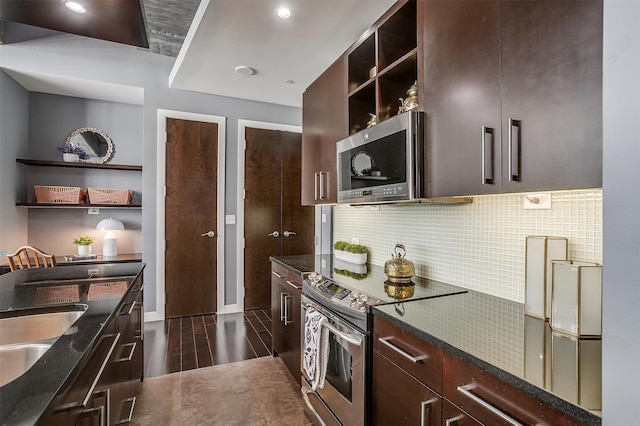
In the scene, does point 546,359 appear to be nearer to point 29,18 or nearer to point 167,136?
point 29,18

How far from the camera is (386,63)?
1937 millimetres

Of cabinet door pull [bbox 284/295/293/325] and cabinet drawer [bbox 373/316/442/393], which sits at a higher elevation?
cabinet drawer [bbox 373/316/442/393]

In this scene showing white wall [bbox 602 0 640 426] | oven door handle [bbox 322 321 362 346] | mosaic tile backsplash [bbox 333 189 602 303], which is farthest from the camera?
oven door handle [bbox 322 321 362 346]

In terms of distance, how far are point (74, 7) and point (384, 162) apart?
1.77 m

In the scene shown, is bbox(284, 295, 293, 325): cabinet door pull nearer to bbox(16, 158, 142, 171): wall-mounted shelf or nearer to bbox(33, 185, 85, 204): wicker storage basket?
bbox(16, 158, 142, 171): wall-mounted shelf

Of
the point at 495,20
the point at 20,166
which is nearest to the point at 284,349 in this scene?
the point at 495,20

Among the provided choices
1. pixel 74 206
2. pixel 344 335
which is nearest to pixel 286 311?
pixel 344 335

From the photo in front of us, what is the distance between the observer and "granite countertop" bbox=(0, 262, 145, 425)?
663mm

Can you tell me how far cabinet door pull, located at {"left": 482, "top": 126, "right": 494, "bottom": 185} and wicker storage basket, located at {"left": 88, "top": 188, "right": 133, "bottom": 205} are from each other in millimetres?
4077

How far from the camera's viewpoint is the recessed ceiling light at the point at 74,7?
5.22ft

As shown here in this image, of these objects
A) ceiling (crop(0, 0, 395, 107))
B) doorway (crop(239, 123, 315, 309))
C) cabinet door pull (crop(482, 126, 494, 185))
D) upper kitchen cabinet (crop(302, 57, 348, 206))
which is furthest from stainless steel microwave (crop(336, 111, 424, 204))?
doorway (crop(239, 123, 315, 309))

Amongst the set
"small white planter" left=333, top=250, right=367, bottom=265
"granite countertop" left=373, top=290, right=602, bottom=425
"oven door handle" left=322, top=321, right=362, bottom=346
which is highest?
"small white planter" left=333, top=250, right=367, bottom=265

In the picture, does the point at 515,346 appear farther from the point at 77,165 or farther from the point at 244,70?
the point at 77,165

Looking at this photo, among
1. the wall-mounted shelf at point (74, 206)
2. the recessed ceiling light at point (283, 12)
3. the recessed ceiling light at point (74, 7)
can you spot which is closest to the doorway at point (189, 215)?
the wall-mounted shelf at point (74, 206)
